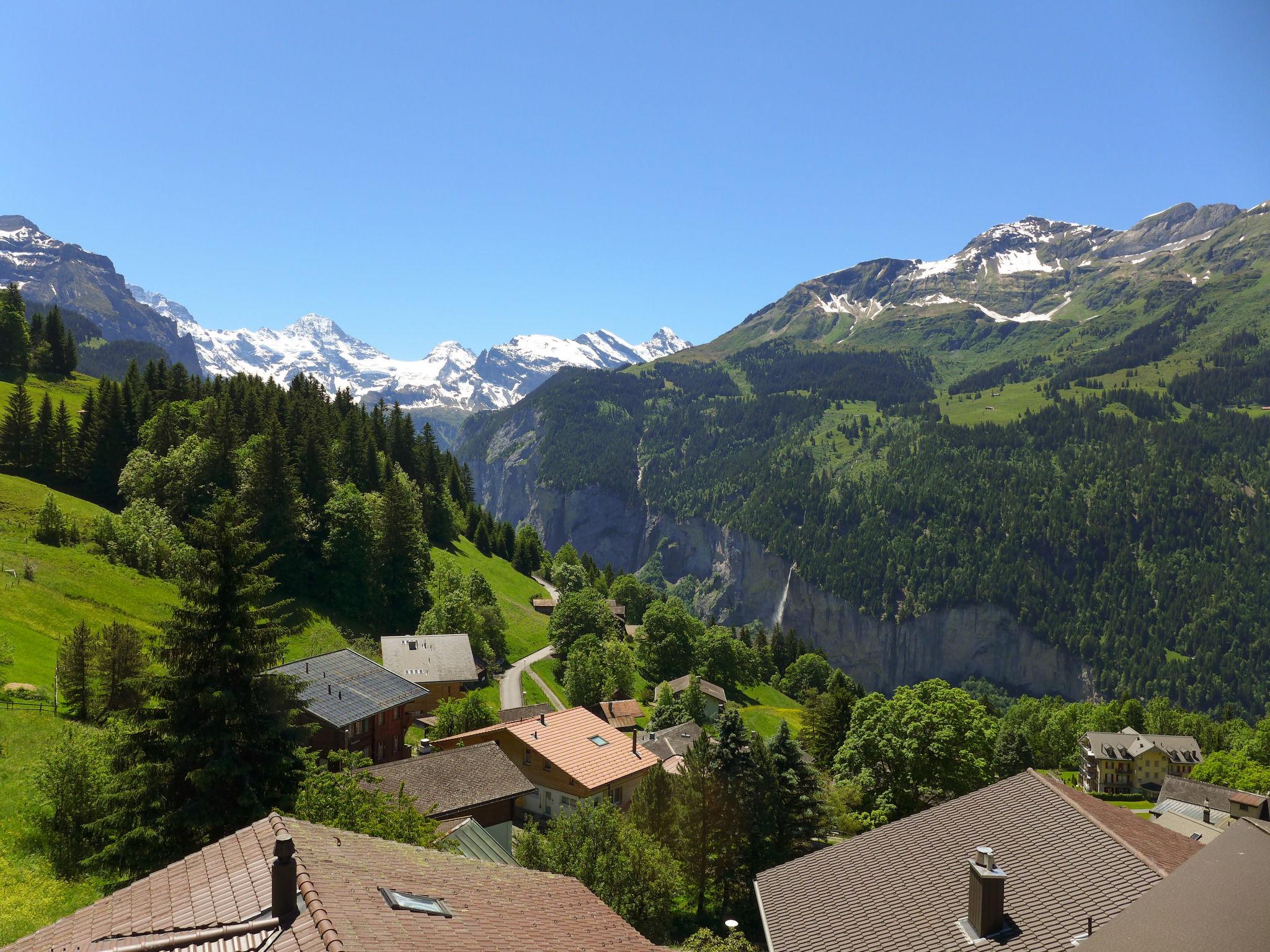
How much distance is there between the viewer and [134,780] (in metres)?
19.8

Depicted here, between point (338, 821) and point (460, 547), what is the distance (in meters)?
83.1

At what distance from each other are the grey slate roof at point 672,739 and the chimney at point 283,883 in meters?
50.2

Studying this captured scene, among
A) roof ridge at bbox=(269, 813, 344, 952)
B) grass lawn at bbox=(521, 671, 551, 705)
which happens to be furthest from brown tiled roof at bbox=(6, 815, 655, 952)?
grass lawn at bbox=(521, 671, 551, 705)

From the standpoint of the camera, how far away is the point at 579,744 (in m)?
47.0

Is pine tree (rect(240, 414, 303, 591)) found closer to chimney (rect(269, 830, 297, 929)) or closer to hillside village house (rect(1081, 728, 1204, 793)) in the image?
chimney (rect(269, 830, 297, 929))

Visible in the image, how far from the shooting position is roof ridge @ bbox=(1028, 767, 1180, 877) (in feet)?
49.2

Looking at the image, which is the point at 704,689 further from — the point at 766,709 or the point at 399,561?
the point at 399,561

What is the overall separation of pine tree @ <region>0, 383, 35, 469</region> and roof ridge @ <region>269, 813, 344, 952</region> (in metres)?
74.5

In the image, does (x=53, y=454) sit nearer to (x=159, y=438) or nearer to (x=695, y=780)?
(x=159, y=438)

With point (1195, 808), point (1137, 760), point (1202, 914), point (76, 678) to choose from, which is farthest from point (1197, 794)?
point (76, 678)

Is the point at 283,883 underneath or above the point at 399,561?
above

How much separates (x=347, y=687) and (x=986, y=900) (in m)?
35.3

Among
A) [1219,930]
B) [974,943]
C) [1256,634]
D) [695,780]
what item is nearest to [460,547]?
[695,780]

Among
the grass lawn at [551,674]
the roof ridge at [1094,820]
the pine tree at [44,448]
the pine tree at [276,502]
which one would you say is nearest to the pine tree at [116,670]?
the roof ridge at [1094,820]
